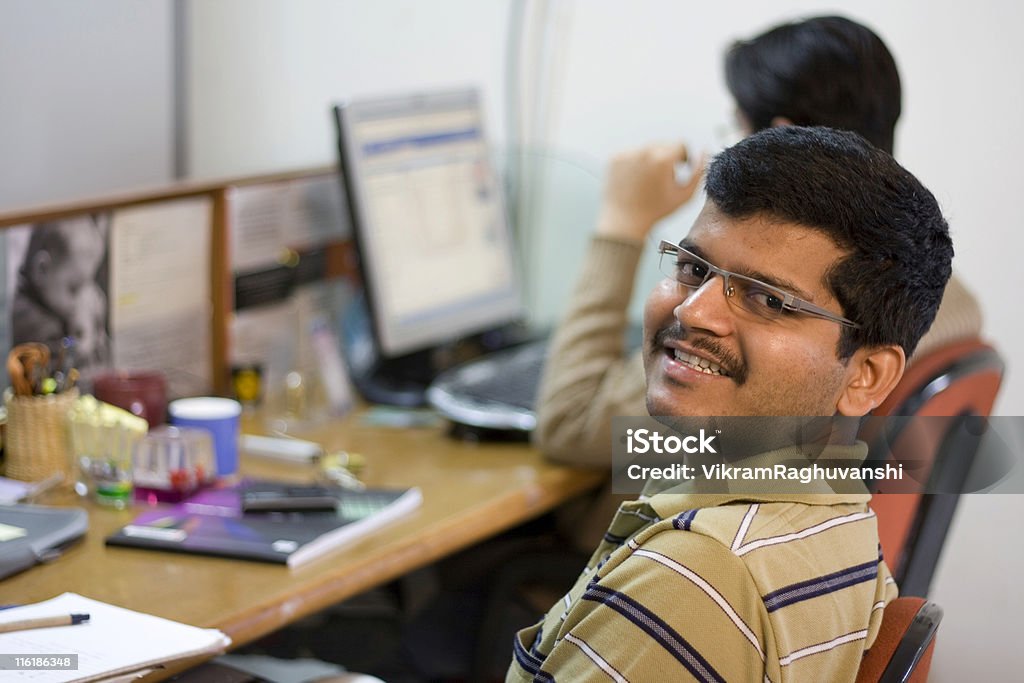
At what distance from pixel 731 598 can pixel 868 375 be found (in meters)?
0.26

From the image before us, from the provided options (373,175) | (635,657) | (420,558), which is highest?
(373,175)

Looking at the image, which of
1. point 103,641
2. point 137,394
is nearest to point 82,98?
point 137,394

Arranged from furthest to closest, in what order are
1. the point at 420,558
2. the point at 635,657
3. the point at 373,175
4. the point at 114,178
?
the point at 114,178 → the point at 373,175 → the point at 420,558 → the point at 635,657

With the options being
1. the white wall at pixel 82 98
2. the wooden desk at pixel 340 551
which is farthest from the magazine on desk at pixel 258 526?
the white wall at pixel 82 98

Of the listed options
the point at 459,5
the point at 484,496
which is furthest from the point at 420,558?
the point at 459,5

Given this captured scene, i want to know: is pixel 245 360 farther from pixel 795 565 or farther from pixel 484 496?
pixel 795 565

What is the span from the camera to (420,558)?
151 centimetres

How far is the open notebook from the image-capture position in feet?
3.46

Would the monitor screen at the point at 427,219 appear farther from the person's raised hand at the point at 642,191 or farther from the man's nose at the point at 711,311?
the man's nose at the point at 711,311

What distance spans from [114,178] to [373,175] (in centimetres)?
67

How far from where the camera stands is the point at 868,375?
42.4 inches

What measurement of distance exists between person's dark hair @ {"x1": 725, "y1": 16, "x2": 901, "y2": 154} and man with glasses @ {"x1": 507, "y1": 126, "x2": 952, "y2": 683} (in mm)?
703

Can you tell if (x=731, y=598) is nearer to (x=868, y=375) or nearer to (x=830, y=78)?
(x=868, y=375)

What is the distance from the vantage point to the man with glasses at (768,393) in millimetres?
932
